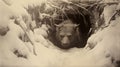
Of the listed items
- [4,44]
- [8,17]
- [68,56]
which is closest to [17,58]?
[4,44]

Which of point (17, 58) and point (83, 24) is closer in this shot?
Result: point (17, 58)

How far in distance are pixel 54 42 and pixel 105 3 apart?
2.84 ft

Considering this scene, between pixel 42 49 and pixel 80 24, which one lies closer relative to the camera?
pixel 42 49

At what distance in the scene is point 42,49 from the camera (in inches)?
168

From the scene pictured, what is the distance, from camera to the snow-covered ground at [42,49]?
149 inches

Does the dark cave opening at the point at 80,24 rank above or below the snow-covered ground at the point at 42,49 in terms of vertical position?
below

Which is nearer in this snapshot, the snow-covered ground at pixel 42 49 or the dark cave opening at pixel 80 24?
the snow-covered ground at pixel 42 49

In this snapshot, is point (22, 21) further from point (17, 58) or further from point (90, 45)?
point (90, 45)

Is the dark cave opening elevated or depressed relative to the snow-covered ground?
depressed

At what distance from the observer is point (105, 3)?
15.1 feet

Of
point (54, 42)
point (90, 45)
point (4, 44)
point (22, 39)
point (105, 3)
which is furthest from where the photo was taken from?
point (54, 42)

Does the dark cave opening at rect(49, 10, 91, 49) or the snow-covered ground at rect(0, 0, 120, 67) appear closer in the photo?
the snow-covered ground at rect(0, 0, 120, 67)

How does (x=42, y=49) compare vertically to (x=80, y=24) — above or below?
above

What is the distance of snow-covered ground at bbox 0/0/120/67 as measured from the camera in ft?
12.4
